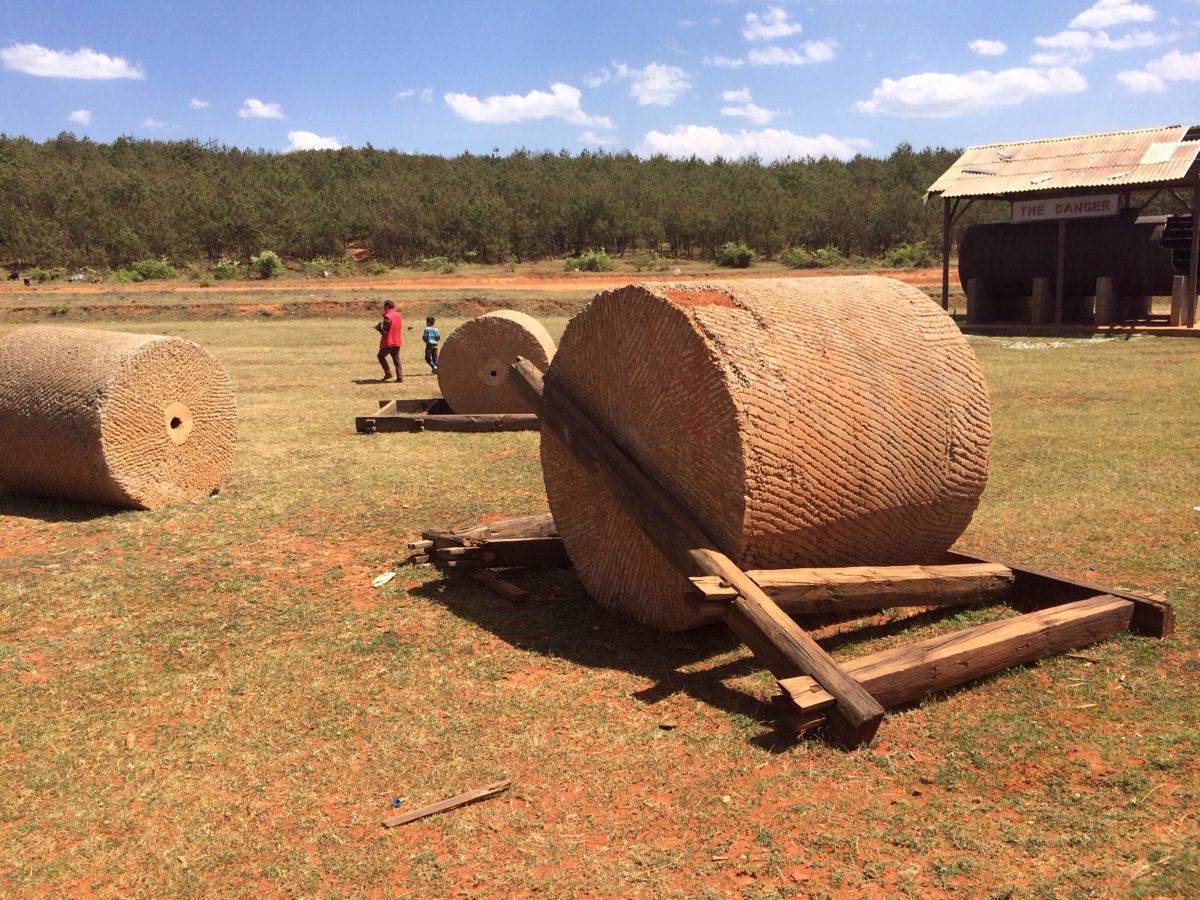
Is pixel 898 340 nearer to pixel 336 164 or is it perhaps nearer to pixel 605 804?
pixel 605 804

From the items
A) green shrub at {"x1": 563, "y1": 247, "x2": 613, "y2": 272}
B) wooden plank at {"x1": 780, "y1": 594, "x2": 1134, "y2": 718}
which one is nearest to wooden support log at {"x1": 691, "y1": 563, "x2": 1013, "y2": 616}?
wooden plank at {"x1": 780, "y1": 594, "x2": 1134, "y2": 718}

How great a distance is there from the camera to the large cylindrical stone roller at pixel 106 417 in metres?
8.71

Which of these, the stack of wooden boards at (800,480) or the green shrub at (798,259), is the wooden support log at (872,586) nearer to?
the stack of wooden boards at (800,480)

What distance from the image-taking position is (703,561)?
16.8 ft

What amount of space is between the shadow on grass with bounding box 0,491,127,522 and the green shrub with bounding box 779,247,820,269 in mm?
42296

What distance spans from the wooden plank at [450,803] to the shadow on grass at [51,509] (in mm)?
6124

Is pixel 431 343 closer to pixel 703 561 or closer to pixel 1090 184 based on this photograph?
pixel 703 561

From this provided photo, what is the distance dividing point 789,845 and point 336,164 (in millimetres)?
84651

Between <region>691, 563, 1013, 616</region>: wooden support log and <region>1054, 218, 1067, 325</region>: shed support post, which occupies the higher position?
Answer: <region>1054, 218, 1067, 325</region>: shed support post

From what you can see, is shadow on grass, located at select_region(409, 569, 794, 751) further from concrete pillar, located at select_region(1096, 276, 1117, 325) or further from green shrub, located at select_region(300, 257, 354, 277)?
green shrub, located at select_region(300, 257, 354, 277)

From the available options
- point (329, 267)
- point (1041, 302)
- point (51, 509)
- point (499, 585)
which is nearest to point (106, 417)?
point (51, 509)

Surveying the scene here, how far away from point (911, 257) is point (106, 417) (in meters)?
45.1

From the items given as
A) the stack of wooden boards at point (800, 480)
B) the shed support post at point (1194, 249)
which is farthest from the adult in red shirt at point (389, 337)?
the shed support post at point (1194, 249)

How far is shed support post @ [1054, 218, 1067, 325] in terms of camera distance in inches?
894
